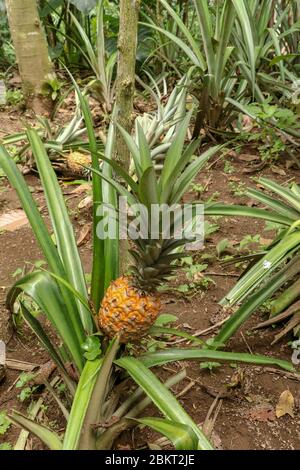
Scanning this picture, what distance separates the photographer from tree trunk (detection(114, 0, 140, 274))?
4.25 feet

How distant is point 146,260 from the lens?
3.70 feet

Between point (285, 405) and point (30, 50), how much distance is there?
104 inches

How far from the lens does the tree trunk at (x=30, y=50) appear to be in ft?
9.80

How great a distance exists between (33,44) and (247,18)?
4.42 feet

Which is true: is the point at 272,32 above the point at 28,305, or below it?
above

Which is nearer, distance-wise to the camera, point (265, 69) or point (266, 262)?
point (266, 262)

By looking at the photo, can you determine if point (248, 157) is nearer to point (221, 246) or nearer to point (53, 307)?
point (221, 246)

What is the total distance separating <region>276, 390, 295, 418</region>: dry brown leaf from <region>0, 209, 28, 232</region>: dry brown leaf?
1.42 metres

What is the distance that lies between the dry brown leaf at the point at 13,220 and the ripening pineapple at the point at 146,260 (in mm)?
1223

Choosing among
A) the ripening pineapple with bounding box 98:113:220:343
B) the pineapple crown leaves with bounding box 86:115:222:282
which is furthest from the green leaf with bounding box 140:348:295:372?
the pineapple crown leaves with bounding box 86:115:222:282

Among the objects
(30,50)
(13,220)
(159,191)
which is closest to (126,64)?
(159,191)

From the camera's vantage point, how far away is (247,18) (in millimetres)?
2660
